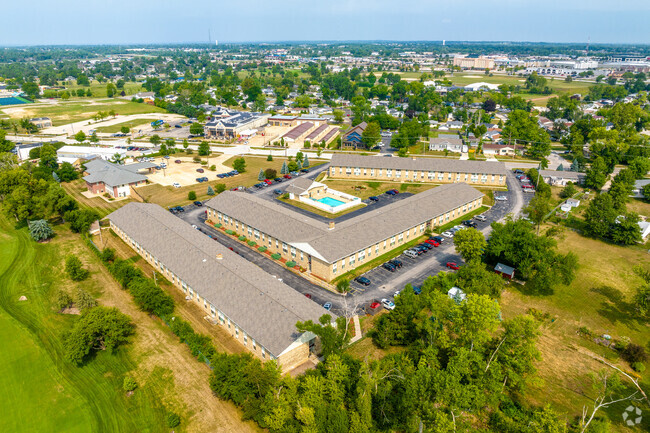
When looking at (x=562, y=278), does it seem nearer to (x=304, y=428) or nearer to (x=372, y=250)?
(x=372, y=250)

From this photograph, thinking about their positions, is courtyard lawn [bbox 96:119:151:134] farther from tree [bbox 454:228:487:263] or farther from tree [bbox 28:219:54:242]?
→ tree [bbox 454:228:487:263]

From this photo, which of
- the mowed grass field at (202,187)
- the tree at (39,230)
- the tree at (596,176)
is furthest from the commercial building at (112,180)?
the tree at (596,176)

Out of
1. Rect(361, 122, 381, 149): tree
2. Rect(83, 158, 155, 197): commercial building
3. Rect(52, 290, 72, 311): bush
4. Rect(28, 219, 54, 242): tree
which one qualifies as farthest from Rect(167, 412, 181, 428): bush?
Rect(361, 122, 381, 149): tree

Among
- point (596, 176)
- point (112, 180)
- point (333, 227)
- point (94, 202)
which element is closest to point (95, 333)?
point (333, 227)

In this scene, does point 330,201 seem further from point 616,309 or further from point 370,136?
point 616,309

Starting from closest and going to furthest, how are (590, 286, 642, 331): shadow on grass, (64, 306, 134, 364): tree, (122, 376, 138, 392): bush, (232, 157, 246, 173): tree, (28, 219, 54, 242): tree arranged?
(122, 376, 138, 392): bush
(64, 306, 134, 364): tree
(590, 286, 642, 331): shadow on grass
(28, 219, 54, 242): tree
(232, 157, 246, 173): tree

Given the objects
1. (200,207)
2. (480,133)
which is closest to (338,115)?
(480,133)
